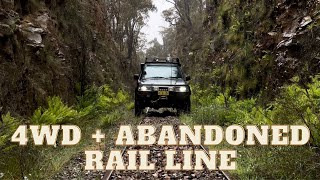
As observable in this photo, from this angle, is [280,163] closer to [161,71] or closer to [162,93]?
[162,93]

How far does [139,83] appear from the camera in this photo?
44.6ft

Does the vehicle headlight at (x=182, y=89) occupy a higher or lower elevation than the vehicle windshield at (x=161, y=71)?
lower

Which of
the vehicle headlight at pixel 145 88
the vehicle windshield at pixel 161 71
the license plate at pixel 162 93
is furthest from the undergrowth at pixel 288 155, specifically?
the vehicle windshield at pixel 161 71

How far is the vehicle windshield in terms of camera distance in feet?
47.2

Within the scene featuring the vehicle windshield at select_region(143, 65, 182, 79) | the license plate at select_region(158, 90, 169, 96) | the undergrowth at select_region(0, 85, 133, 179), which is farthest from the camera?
the vehicle windshield at select_region(143, 65, 182, 79)

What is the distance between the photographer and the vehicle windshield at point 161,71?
566 inches

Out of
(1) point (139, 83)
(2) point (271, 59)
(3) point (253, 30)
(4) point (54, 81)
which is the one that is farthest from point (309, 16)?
(4) point (54, 81)

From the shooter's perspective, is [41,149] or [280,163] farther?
[41,149]

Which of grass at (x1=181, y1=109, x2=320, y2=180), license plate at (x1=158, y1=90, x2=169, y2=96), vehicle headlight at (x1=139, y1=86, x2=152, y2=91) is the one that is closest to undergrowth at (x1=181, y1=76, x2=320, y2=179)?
grass at (x1=181, y1=109, x2=320, y2=180)

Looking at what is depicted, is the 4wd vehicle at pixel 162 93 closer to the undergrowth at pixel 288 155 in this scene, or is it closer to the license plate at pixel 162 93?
the license plate at pixel 162 93

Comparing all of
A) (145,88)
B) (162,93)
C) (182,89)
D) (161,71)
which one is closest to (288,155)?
(162,93)

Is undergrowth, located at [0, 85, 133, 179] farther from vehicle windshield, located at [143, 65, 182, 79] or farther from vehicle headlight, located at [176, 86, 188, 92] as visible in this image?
vehicle windshield, located at [143, 65, 182, 79]

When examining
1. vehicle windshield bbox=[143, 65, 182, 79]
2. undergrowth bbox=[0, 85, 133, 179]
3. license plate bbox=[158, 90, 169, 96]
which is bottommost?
undergrowth bbox=[0, 85, 133, 179]

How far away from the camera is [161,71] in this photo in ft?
48.0
